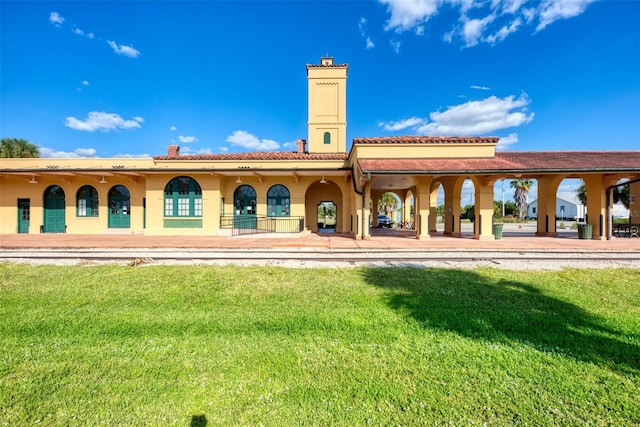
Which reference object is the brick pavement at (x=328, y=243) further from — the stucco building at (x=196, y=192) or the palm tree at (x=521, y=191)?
the palm tree at (x=521, y=191)

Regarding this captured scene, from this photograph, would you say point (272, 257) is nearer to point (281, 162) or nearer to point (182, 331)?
point (182, 331)

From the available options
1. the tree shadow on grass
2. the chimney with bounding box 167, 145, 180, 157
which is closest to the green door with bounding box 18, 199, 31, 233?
the chimney with bounding box 167, 145, 180, 157

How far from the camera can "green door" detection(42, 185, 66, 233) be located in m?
18.3

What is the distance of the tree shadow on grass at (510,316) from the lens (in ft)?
11.3

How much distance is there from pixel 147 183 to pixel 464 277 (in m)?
18.2

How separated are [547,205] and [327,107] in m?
18.1

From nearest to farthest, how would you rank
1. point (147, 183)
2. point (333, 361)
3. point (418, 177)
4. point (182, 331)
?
point (333, 361)
point (182, 331)
point (418, 177)
point (147, 183)

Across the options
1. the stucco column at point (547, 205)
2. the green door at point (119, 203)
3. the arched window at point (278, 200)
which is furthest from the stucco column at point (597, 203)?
the green door at point (119, 203)

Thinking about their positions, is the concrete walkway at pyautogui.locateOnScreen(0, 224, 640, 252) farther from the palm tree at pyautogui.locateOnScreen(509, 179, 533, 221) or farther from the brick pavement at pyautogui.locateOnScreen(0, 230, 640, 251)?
the palm tree at pyautogui.locateOnScreen(509, 179, 533, 221)

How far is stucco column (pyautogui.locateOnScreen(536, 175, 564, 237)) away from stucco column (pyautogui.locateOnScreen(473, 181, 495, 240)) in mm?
5485

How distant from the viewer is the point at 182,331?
3967 millimetres

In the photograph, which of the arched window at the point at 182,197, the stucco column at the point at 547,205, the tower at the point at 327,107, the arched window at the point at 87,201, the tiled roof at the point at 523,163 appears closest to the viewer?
the tiled roof at the point at 523,163

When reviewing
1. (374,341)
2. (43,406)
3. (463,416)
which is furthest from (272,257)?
(463,416)

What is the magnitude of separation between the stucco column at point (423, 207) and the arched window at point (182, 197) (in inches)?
524
